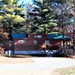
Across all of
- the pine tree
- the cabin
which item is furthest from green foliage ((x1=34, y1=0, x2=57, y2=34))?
the cabin

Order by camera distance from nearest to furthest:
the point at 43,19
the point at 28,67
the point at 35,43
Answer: the point at 28,67 < the point at 35,43 < the point at 43,19

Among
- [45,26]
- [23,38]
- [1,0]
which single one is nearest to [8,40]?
[23,38]

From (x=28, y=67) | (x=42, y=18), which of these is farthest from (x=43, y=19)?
(x=28, y=67)

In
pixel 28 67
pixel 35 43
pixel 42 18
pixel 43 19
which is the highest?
pixel 42 18

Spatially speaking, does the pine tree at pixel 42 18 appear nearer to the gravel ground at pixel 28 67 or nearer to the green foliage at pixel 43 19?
the green foliage at pixel 43 19

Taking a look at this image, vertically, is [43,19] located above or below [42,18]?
below

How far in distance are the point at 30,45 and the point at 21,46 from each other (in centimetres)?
170

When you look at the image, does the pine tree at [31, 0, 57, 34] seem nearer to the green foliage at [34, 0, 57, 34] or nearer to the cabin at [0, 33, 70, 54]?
the green foliage at [34, 0, 57, 34]

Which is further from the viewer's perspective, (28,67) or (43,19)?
(43,19)

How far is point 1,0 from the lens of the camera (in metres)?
43.4

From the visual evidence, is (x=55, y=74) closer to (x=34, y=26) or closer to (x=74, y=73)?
(x=74, y=73)

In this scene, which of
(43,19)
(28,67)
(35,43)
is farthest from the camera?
(43,19)

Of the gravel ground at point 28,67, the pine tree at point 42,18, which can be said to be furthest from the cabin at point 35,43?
the gravel ground at point 28,67

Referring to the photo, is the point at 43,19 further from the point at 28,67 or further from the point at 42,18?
the point at 28,67
